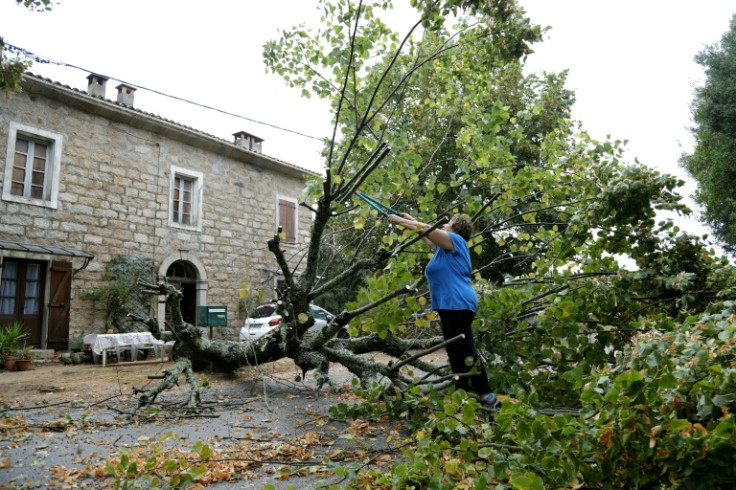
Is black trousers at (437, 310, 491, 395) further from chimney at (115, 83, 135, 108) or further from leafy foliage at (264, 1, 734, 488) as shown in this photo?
chimney at (115, 83, 135, 108)

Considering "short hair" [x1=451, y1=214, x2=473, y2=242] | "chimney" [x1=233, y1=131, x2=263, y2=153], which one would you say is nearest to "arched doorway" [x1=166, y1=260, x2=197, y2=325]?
"chimney" [x1=233, y1=131, x2=263, y2=153]

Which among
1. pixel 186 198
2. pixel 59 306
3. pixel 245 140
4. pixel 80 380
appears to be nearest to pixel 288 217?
pixel 245 140

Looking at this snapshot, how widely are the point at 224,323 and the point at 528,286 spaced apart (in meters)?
7.60

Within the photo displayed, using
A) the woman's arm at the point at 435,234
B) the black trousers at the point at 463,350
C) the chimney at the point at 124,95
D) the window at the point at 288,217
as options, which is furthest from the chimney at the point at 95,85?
the black trousers at the point at 463,350

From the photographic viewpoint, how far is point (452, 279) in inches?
148

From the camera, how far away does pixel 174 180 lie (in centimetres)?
1294

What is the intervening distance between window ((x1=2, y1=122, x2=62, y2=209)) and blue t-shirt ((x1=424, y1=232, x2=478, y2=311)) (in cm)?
990

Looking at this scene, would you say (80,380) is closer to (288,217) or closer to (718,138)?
(288,217)

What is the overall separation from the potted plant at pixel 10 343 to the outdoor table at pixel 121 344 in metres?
1.24

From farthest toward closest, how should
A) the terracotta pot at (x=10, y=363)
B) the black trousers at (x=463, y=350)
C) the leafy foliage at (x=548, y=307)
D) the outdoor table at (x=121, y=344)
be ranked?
the outdoor table at (x=121, y=344), the terracotta pot at (x=10, y=363), the black trousers at (x=463, y=350), the leafy foliage at (x=548, y=307)

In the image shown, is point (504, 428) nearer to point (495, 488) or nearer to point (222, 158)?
point (495, 488)

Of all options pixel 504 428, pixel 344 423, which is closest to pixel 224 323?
pixel 344 423

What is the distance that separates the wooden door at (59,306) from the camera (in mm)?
10227

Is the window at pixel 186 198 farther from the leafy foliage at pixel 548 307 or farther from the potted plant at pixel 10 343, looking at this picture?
the leafy foliage at pixel 548 307
